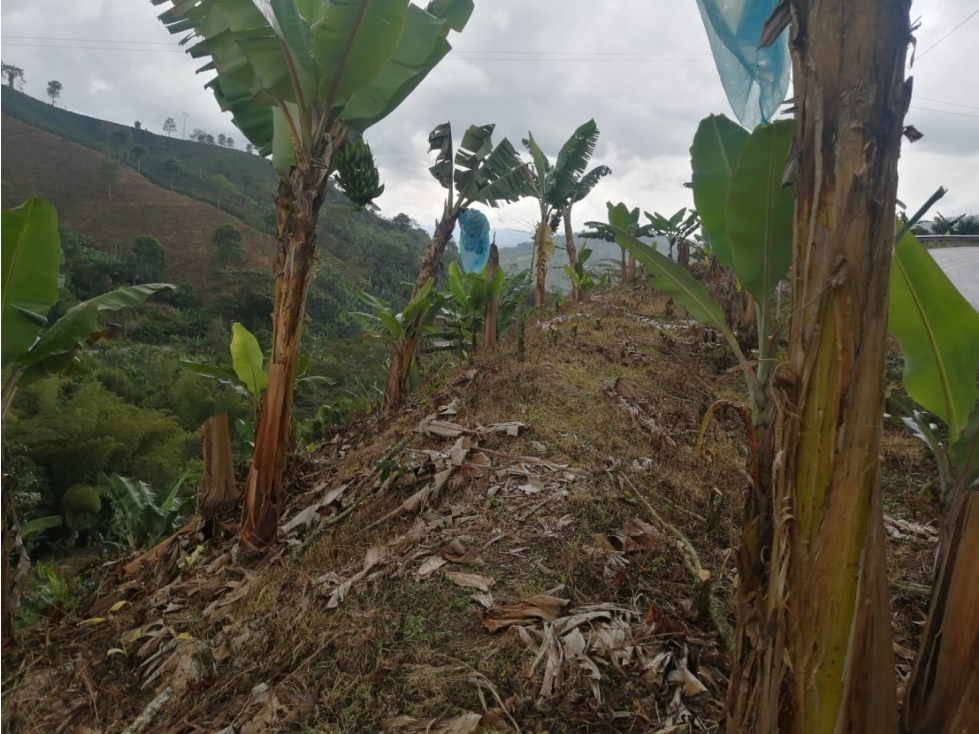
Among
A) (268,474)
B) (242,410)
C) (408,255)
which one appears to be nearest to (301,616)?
(268,474)

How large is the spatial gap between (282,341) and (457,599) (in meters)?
1.64

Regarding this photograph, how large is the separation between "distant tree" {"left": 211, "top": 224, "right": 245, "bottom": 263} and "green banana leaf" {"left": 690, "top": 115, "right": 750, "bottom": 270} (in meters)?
40.2

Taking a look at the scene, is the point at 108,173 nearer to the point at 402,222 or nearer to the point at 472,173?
the point at 402,222

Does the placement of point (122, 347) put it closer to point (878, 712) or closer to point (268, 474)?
point (268, 474)

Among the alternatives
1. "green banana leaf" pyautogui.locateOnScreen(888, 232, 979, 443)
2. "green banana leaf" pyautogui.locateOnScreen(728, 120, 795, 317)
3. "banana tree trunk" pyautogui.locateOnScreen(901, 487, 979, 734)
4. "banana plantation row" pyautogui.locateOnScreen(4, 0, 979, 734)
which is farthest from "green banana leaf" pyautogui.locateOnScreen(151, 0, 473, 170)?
"banana tree trunk" pyautogui.locateOnScreen(901, 487, 979, 734)

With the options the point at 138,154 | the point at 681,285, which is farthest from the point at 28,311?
the point at 138,154

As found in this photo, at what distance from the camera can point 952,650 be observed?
1136mm

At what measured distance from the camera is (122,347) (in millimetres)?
24656

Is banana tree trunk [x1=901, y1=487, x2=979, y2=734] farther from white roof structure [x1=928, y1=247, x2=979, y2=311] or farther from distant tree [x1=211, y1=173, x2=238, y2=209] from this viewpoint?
distant tree [x1=211, y1=173, x2=238, y2=209]

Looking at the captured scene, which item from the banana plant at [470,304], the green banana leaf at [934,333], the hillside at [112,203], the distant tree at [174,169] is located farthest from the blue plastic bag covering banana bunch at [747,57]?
the distant tree at [174,169]

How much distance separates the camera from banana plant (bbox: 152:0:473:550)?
2.72m

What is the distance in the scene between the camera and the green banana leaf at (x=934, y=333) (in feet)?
4.93

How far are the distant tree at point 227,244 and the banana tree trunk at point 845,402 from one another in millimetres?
41042

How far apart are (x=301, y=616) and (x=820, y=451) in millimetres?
1996
